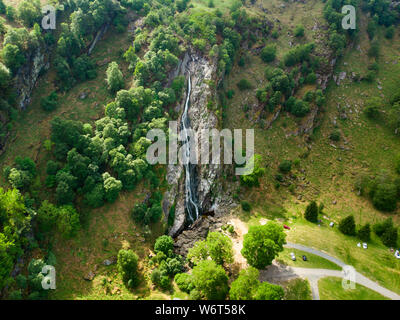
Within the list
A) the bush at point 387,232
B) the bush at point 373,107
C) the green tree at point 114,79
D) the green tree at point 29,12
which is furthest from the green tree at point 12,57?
the bush at point 373,107

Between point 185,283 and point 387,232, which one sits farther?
point 387,232

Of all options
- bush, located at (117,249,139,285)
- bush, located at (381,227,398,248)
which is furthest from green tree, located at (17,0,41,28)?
bush, located at (381,227,398,248)

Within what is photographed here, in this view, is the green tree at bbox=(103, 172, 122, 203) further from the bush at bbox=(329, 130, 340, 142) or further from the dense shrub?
the bush at bbox=(329, 130, 340, 142)

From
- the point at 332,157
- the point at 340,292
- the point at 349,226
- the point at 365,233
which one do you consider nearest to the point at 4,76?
the point at 340,292

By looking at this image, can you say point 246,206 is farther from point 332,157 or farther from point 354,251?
point 332,157

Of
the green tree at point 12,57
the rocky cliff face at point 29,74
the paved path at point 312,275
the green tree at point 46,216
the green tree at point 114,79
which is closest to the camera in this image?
the paved path at point 312,275

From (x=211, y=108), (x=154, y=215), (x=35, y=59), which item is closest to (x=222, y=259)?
(x=154, y=215)

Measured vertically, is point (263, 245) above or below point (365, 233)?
above

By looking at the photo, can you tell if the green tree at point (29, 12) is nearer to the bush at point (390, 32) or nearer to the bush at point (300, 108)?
the bush at point (300, 108)
